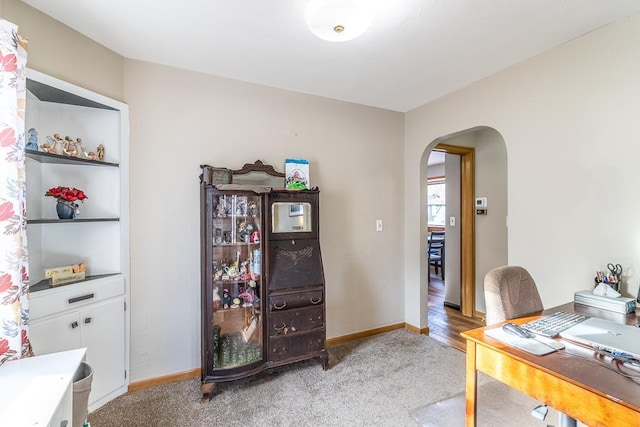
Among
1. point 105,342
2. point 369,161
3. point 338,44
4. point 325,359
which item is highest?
point 338,44

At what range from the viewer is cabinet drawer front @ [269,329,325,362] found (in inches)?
89.7

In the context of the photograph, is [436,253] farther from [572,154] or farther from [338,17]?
[338,17]

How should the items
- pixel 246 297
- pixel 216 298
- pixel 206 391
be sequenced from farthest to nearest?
pixel 246 297 → pixel 216 298 → pixel 206 391

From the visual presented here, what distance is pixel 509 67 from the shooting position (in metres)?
2.31

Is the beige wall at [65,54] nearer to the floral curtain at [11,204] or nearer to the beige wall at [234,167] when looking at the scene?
the beige wall at [234,167]

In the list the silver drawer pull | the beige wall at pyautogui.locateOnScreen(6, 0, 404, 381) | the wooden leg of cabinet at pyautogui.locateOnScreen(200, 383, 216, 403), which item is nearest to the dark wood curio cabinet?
the wooden leg of cabinet at pyautogui.locateOnScreen(200, 383, 216, 403)

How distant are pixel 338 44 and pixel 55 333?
252 centimetres

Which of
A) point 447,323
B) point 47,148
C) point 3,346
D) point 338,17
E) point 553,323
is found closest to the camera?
point 3,346

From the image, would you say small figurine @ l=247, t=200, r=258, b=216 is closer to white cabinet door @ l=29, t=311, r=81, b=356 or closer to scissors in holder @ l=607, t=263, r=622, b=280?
white cabinet door @ l=29, t=311, r=81, b=356

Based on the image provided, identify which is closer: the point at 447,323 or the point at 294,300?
the point at 294,300

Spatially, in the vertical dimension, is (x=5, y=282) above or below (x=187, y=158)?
below

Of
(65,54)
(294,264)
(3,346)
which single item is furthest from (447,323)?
(65,54)

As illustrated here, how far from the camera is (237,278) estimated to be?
2291 millimetres

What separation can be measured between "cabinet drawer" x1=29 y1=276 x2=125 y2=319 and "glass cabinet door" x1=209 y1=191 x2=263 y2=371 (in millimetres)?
686
